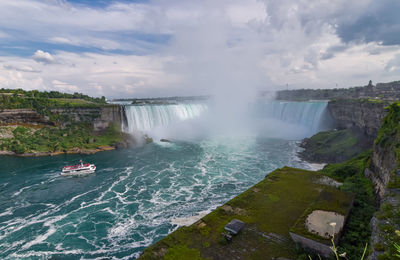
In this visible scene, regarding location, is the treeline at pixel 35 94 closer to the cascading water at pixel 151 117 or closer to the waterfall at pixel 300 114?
the cascading water at pixel 151 117

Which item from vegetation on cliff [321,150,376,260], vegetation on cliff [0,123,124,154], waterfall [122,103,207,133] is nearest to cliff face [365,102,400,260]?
vegetation on cliff [321,150,376,260]

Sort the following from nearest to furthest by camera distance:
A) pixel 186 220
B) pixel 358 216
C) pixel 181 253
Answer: pixel 181 253 → pixel 358 216 → pixel 186 220

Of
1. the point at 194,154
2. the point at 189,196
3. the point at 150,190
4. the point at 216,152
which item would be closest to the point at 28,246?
the point at 150,190

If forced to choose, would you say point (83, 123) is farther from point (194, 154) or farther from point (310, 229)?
point (310, 229)

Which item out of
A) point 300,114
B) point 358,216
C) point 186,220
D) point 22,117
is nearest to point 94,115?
point 22,117

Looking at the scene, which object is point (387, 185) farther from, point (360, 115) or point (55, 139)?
point (55, 139)

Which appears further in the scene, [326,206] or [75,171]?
[75,171]

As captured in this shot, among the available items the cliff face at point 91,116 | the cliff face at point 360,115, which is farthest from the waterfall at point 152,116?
the cliff face at point 360,115
